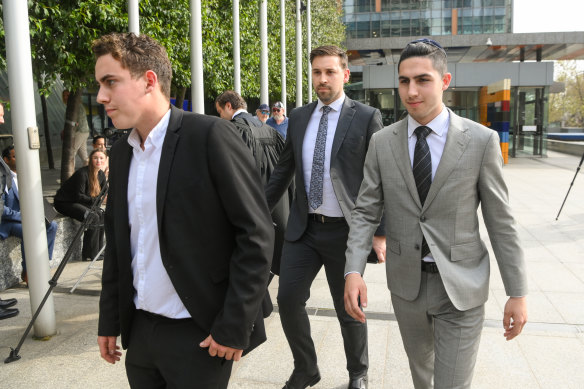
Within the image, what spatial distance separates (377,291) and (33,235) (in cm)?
339

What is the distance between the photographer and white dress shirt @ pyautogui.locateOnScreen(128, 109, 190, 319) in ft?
6.73

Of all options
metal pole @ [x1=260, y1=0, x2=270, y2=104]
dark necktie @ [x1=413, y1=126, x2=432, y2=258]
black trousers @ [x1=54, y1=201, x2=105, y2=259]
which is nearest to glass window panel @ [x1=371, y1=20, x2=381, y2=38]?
metal pole @ [x1=260, y1=0, x2=270, y2=104]

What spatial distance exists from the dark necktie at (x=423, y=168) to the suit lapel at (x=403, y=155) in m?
0.03

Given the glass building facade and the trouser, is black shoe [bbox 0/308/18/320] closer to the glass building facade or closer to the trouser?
the trouser

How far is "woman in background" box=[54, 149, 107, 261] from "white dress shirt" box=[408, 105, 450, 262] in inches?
225

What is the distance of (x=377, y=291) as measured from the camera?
6176 millimetres

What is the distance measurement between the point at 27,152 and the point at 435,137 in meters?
3.42

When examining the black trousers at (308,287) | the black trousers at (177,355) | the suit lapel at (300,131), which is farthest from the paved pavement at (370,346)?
the black trousers at (177,355)

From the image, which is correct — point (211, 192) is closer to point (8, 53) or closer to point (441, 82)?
point (441, 82)

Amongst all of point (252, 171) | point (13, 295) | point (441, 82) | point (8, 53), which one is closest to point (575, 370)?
point (441, 82)

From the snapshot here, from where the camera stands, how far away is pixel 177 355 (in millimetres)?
2025

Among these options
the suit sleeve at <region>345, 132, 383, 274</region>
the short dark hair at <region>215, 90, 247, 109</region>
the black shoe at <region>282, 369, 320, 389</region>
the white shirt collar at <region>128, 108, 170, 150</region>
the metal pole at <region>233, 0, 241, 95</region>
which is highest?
the metal pole at <region>233, 0, 241, 95</region>

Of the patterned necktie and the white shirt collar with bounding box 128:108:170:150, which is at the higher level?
the white shirt collar with bounding box 128:108:170:150

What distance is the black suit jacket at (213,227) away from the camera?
1.99m
